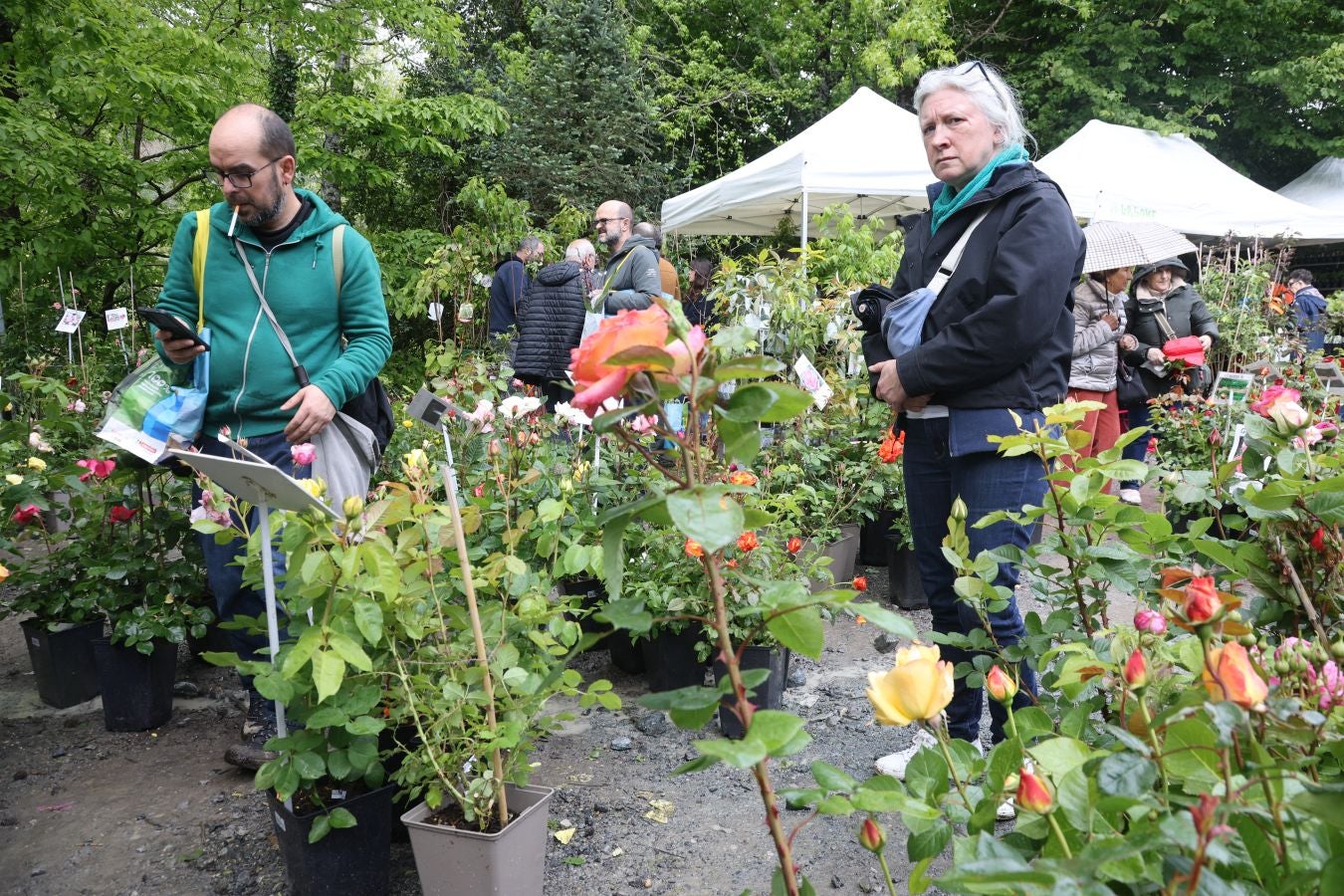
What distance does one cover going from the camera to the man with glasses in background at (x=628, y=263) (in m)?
4.80

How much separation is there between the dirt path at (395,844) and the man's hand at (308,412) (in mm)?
1043

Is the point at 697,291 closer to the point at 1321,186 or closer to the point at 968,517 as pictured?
the point at 968,517

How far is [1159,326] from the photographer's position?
571cm

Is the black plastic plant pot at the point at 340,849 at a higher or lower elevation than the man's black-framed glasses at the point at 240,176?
lower

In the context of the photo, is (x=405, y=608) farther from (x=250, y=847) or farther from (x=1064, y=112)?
(x=1064, y=112)

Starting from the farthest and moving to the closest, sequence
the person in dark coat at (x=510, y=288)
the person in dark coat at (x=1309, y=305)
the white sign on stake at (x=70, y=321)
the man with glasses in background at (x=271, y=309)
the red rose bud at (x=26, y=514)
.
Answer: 1. the person in dark coat at (x=1309, y=305)
2. the person in dark coat at (x=510, y=288)
3. the white sign on stake at (x=70, y=321)
4. the red rose bud at (x=26, y=514)
5. the man with glasses in background at (x=271, y=309)

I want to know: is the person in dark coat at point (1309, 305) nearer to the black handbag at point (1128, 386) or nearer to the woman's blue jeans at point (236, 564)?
the black handbag at point (1128, 386)

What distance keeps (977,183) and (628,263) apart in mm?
2719

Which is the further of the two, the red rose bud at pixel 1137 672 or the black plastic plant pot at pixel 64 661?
the black plastic plant pot at pixel 64 661

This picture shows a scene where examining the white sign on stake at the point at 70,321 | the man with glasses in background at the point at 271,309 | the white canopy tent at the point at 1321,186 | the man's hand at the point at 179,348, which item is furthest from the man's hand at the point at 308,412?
the white canopy tent at the point at 1321,186

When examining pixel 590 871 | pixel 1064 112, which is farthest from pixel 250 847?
pixel 1064 112

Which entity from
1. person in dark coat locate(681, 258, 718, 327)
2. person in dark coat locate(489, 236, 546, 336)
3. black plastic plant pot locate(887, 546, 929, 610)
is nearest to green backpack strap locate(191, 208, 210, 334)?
black plastic plant pot locate(887, 546, 929, 610)

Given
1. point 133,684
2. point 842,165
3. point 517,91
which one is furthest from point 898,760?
point 517,91

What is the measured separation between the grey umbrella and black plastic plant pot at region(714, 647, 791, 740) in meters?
3.22
